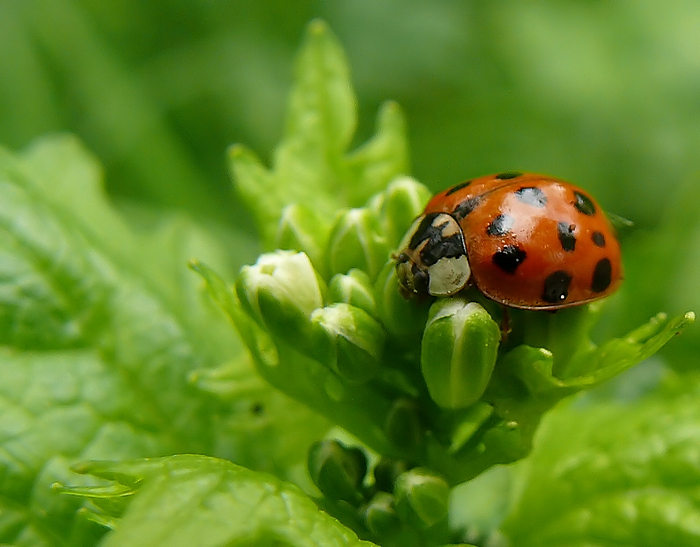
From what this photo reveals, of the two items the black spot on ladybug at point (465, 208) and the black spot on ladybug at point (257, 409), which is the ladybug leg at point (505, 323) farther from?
the black spot on ladybug at point (257, 409)

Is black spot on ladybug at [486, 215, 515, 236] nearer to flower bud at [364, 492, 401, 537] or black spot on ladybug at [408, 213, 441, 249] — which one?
black spot on ladybug at [408, 213, 441, 249]

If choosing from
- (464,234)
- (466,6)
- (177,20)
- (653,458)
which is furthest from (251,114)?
(653,458)

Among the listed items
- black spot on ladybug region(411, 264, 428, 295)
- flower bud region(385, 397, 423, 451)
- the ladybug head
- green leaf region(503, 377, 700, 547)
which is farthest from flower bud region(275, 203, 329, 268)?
green leaf region(503, 377, 700, 547)

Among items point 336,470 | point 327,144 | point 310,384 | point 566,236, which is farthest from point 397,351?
point 327,144

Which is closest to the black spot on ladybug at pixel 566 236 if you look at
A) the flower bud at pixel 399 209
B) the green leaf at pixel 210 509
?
the flower bud at pixel 399 209

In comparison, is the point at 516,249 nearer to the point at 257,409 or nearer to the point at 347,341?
the point at 347,341
